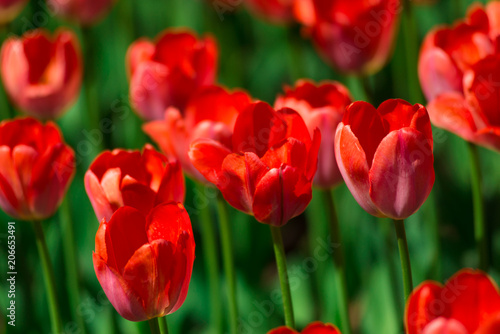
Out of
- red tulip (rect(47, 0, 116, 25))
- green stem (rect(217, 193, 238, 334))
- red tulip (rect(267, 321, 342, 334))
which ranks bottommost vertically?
green stem (rect(217, 193, 238, 334))

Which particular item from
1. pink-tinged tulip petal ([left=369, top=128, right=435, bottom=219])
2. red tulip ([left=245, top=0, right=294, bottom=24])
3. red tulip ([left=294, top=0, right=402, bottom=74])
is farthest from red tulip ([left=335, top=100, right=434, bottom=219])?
red tulip ([left=245, top=0, right=294, bottom=24])

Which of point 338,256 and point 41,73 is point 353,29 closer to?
point 338,256

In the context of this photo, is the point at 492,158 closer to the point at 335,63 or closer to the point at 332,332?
the point at 335,63

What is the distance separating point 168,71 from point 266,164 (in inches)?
17.3

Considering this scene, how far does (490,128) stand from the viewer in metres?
0.90

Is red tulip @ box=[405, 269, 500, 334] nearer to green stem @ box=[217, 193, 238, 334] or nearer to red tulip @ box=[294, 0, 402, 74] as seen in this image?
green stem @ box=[217, 193, 238, 334]

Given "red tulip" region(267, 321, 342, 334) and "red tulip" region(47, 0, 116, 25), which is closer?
"red tulip" region(267, 321, 342, 334)

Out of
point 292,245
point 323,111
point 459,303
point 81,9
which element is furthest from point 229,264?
point 292,245

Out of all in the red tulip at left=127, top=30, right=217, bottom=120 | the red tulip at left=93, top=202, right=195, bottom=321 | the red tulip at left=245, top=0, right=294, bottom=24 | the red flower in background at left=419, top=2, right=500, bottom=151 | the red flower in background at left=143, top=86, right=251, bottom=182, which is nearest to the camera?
the red tulip at left=93, top=202, right=195, bottom=321

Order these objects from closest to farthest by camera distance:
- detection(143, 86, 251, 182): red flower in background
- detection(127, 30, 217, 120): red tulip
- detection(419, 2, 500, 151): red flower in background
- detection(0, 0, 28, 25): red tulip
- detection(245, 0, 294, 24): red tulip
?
detection(419, 2, 500, 151): red flower in background
detection(143, 86, 251, 182): red flower in background
detection(127, 30, 217, 120): red tulip
detection(0, 0, 28, 25): red tulip
detection(245, 0, 294, 24): red tulip

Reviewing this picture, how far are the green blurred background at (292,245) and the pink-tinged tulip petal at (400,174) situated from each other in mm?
466

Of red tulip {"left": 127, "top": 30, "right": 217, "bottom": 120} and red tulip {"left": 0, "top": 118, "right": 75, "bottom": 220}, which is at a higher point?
red tulip {"left": 127, "top": 30, "right": 217, "bottom": 120}

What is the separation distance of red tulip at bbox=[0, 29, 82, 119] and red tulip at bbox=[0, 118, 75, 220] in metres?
0.32

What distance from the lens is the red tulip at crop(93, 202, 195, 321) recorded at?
74 cm
